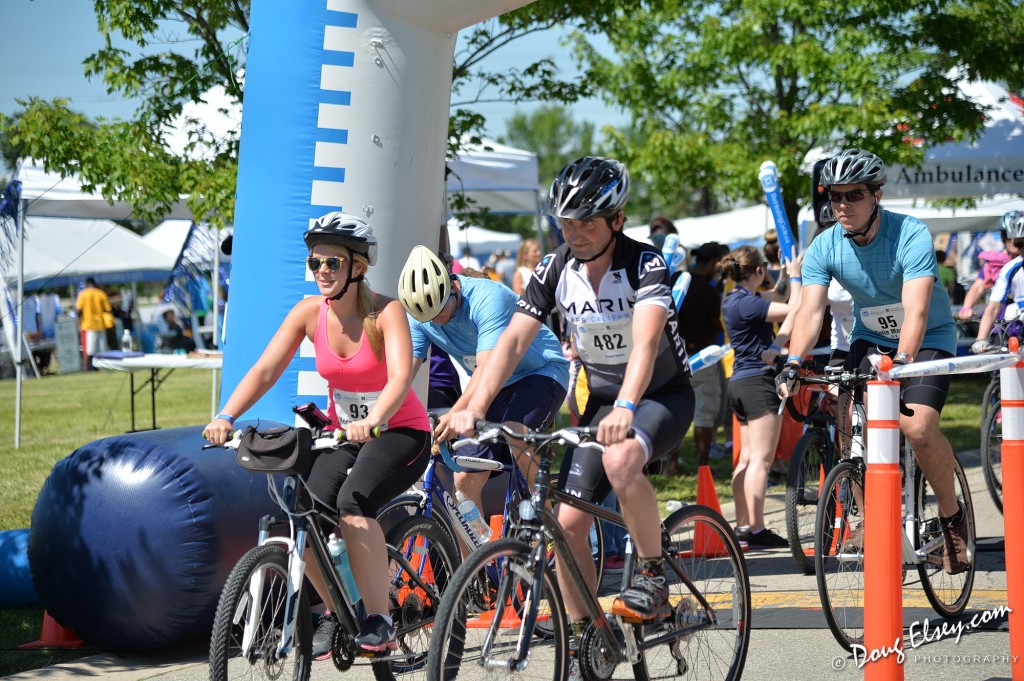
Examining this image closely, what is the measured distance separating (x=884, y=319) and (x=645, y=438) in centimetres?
223

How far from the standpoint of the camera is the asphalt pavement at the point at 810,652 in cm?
513

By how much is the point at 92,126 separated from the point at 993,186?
11.2 metres

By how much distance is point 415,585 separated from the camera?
508 cm

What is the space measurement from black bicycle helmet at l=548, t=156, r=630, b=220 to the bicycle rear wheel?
4.02 ft

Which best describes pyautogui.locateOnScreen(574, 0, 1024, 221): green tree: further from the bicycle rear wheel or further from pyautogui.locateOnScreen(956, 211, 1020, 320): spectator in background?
the bicycle rear wheel

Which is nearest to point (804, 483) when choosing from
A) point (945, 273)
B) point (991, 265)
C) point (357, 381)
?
point (357, 381)

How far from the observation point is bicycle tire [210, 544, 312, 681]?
4.05 meters

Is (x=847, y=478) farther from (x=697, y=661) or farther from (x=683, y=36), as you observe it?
(x=683, y=36)

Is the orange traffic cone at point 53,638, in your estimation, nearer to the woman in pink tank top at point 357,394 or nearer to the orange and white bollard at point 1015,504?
the woman in pink tank top at point 357,394

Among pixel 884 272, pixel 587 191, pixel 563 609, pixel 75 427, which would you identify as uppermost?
pixel 587 191

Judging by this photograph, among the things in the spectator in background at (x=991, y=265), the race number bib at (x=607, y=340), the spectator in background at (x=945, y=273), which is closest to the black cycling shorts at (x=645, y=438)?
the race number bib at (x=607, y=340)

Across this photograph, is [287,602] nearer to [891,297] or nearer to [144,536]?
[144,536]

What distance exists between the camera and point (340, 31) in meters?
6.73

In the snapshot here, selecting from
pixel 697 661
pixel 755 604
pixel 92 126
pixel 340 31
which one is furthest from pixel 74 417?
pixel 697 661
